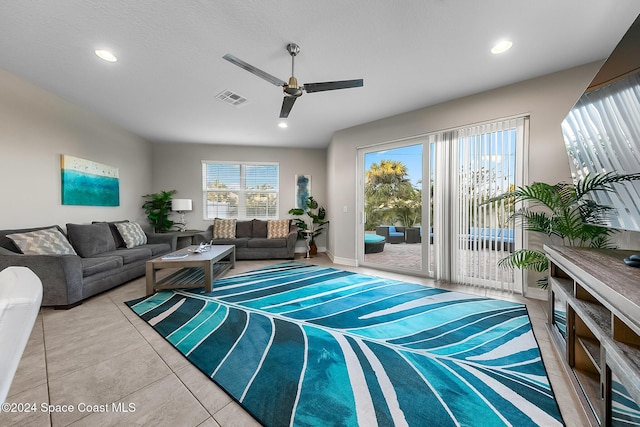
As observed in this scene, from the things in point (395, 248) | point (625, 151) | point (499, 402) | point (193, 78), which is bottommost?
point (499, 402)

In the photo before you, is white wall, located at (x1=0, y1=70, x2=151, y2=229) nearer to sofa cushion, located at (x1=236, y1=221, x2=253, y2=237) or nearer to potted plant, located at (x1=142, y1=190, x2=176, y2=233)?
potted plant, located at (x1=142, y1=190, x2=176, y2=233)

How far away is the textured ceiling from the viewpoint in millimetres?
1822

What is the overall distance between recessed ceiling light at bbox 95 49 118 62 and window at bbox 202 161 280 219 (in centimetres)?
334

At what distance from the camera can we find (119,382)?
1.43m

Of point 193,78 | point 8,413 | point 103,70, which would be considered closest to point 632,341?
point 8,413

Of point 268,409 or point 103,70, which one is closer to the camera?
point 268,409

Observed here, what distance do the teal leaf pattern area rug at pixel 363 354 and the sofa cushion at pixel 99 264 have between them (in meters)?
0.60

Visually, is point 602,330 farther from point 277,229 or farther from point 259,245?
point 277,229

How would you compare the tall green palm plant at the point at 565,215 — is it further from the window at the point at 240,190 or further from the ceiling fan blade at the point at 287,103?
the window at the point at 240,190

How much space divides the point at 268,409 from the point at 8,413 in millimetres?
1348

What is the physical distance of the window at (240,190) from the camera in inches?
228

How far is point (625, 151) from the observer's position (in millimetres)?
1417

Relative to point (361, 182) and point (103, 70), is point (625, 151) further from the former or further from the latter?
point (103, 70)

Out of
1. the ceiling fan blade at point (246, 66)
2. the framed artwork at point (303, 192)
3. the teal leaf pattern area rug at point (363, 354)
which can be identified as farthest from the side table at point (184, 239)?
the ceiling fan blade at point (246, 66)
